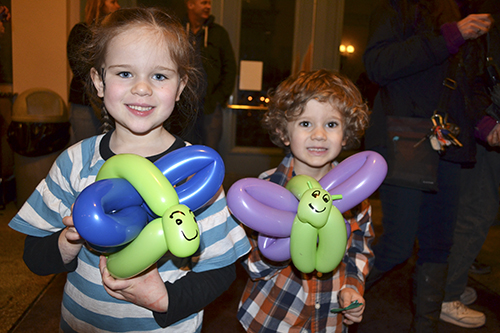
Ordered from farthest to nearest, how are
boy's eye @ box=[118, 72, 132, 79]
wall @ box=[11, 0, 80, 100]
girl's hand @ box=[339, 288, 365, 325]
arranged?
wall @ box=[11, 0, 80, 100] < girl's hand @ box=[339, 288, 365, 325] < boy's eye @ box=[118, 72, 132, 79]

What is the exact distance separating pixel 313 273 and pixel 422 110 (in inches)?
31.3

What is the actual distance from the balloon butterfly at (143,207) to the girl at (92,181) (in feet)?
0.47

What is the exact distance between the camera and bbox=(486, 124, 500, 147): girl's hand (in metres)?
1.62

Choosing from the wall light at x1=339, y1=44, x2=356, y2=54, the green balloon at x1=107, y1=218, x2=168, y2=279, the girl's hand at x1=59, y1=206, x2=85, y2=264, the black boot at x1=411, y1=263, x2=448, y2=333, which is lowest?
the black boot at x1=411, y1=263, x2=448, y2=333

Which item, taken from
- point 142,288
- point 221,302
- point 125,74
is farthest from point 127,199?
Result: point 221,302

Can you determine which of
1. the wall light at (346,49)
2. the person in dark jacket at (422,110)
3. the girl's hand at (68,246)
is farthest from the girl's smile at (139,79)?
the wall light at (346,49)

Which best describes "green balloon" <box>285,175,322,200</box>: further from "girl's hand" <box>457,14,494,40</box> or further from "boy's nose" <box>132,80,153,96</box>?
"girl's hand" <box>457,14,494,40</box>

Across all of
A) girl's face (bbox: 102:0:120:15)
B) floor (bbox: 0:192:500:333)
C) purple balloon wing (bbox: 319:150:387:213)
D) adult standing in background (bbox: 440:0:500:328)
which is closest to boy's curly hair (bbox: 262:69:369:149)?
purple balloon wing (bbox: 319:150:387:213)

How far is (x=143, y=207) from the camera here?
77 centimetres

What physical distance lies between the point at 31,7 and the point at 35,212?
3.68m

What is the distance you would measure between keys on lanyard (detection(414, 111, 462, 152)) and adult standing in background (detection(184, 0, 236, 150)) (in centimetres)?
185

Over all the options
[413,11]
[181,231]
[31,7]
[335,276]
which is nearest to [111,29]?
[181,231]

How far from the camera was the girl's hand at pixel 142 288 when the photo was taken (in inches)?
30.6

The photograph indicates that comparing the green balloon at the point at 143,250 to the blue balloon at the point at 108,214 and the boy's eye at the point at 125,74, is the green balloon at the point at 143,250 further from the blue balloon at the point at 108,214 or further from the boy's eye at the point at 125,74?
the boy's eye at the point at 125,74
